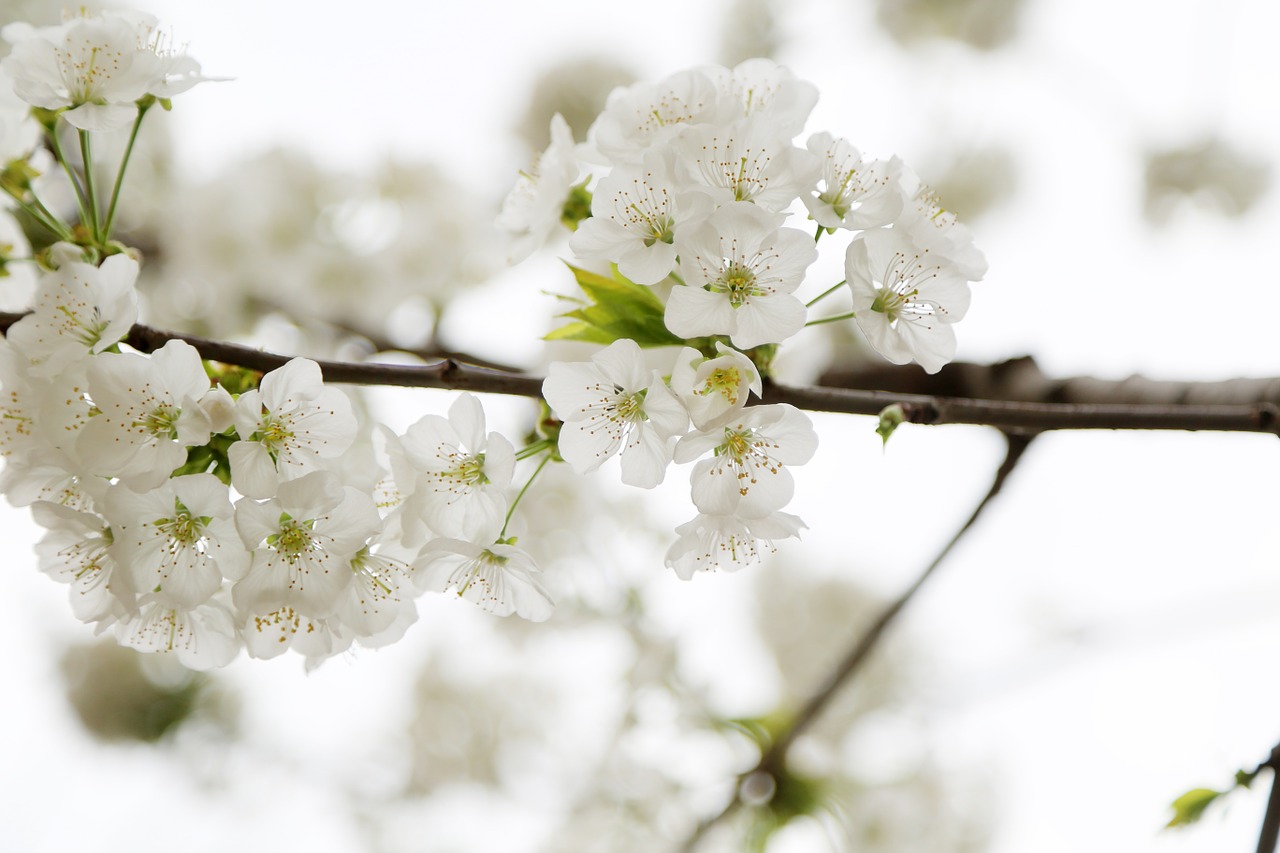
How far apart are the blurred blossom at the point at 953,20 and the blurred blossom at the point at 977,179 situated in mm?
292

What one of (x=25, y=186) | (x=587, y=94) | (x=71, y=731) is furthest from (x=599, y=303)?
(x=71, y=731)

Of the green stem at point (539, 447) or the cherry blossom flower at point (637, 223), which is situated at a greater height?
the cherry blossom flower at point (637, 223)

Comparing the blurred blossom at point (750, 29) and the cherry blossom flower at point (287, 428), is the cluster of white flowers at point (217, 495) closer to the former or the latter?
the cherry blossom flower at point (287, 428)

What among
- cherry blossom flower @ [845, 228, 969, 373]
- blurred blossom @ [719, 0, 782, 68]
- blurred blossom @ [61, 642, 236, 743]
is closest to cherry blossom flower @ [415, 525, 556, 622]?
cherry blossom flower @ [845, 228, 969, 373]

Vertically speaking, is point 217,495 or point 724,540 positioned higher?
point 724,540

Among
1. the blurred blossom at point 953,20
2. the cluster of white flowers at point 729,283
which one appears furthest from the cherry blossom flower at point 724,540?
the blurred blossom at point 953,20

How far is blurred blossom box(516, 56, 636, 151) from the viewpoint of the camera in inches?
93.7

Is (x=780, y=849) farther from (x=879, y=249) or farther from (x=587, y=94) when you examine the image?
(x=587, y=94)

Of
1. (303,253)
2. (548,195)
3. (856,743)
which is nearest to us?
(548,195)

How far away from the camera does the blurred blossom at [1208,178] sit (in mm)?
2729

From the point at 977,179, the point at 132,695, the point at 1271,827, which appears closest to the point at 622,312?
the point at 1271,827

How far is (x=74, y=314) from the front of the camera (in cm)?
63

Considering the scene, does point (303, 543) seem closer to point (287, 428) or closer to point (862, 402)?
point (287, 428)

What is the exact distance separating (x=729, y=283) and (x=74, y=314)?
462mm
